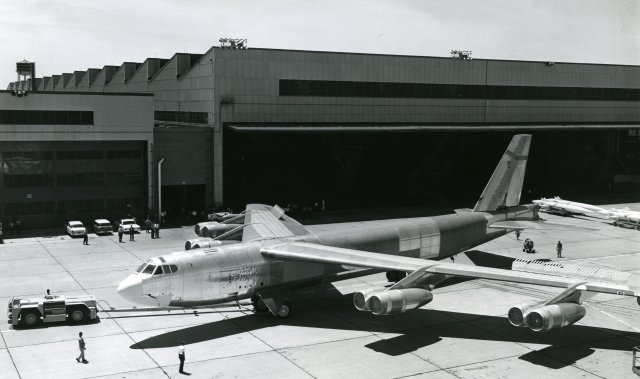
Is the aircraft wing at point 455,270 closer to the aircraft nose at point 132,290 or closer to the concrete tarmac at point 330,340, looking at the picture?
the concrete tarmac at point 330,340

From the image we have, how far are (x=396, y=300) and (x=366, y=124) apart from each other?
42.6 m

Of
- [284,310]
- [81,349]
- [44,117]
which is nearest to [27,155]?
[44,117]

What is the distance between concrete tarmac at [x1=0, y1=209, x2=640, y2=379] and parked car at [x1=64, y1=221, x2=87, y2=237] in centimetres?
1250

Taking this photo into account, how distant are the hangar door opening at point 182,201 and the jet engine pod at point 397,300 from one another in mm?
A: 39085

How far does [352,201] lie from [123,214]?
25.9 meters

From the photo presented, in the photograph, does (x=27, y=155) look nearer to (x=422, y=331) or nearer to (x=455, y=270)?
(x=422, y=331)

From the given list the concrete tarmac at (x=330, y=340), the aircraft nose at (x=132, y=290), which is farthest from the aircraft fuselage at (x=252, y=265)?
the concrete tarmac at (x=330, y=340)

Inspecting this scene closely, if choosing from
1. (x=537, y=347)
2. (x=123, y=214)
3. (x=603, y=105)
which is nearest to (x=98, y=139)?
(x=123, y=214)

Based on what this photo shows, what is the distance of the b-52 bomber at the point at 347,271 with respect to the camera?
97.0ft

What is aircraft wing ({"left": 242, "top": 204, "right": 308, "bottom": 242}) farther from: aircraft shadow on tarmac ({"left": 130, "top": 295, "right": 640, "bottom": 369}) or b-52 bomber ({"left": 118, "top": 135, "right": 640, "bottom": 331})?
aircraft shadow on tarmac ({"left": 130, "top": 295, "right": 640, "bottom": 369})

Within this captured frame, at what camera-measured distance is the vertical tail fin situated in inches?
1805

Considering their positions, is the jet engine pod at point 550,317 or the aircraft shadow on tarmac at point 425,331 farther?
the aircraft shadow on tarmac at point 425,331

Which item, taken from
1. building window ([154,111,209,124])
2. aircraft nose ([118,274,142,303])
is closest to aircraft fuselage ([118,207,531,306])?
aircraft nose ([118,274,142,303])

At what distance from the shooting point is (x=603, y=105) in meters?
83.6
